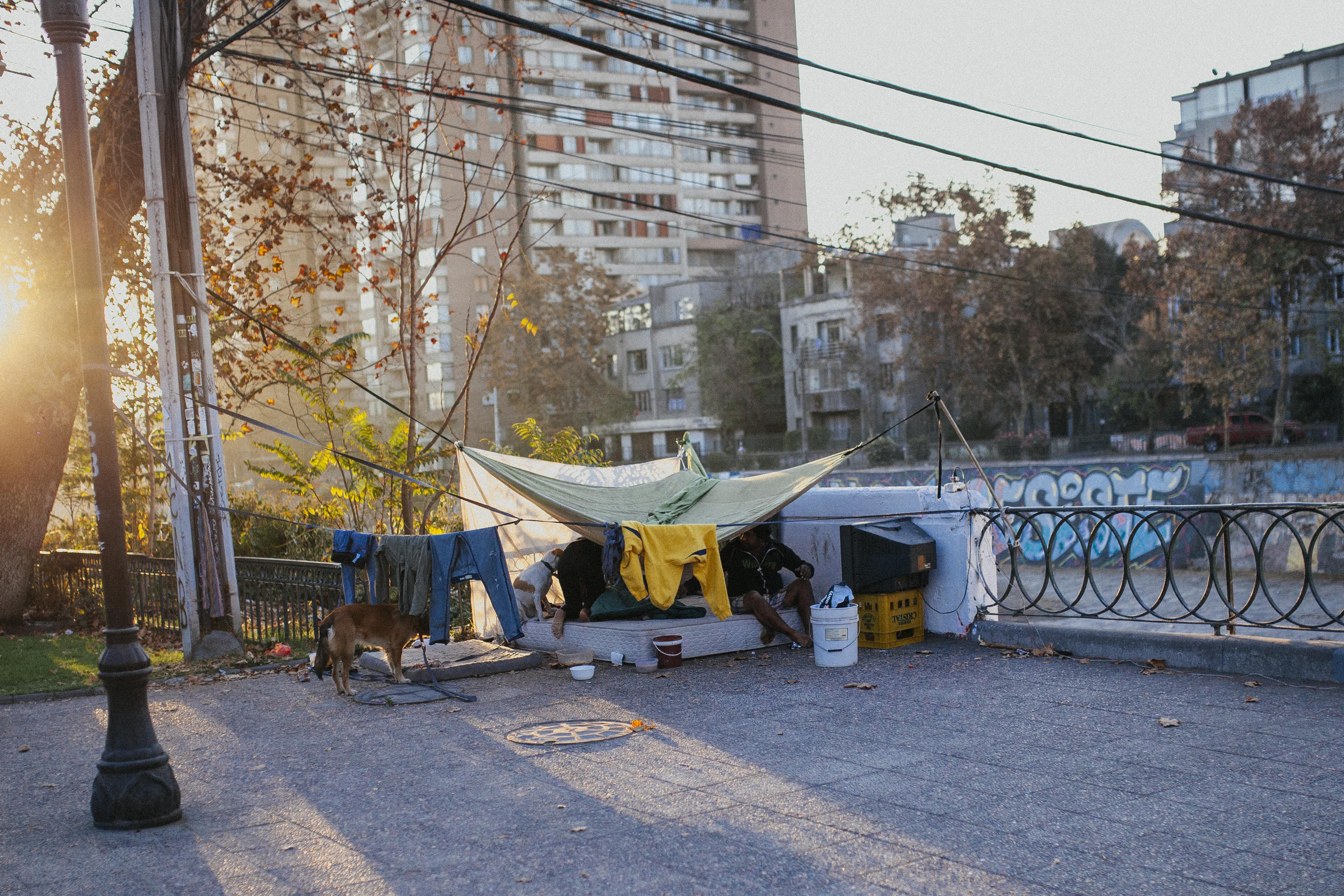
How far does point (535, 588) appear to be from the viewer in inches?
440

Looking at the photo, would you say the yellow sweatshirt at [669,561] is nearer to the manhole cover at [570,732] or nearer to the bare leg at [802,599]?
the bare leg at [802,599]

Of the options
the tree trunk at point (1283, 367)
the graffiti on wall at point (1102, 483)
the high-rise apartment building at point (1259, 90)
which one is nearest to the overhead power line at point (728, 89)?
the graffiti on wall at point (1102, 483)

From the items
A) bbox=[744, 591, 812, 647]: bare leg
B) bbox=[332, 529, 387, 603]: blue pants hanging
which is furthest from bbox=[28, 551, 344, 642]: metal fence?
bbox=[744, 591, 812, 647]: bare leg

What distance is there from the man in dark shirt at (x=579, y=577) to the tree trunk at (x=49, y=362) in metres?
6.36

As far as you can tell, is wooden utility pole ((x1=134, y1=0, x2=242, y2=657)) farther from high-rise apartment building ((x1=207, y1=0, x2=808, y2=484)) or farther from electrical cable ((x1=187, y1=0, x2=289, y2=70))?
high-rise apartment building ((x1=207, y1=0, x2=808, y2=484))

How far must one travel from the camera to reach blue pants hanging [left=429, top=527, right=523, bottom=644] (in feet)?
30.7

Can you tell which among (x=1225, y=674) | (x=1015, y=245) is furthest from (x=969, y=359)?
(x=1225, y=674)

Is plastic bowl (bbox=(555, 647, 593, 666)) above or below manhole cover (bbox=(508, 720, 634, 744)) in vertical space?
above

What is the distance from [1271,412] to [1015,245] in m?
13.1

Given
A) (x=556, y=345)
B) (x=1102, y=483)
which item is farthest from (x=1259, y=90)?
(x=556, y=345)

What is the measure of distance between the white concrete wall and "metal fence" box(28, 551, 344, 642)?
512 cm

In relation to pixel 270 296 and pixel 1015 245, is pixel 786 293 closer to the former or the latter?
pixel 1015 245

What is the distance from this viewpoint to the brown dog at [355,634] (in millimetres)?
9070

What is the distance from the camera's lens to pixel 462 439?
44.0 feet
